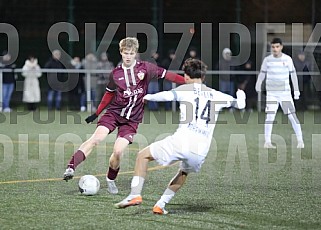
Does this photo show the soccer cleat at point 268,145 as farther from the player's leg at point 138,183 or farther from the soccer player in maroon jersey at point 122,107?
the player's leg at point 138,183

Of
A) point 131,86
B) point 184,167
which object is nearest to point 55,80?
point 131,86

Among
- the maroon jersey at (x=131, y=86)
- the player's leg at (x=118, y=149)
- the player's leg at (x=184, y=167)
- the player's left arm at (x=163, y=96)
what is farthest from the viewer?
the maroon jersey at (x=131, y=86)

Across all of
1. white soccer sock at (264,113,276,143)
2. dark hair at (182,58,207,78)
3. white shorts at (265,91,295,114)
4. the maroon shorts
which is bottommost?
white soccer sock at (264,113,276,143)

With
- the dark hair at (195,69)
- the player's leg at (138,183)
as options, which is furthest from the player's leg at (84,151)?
the dark hair at (195,69)

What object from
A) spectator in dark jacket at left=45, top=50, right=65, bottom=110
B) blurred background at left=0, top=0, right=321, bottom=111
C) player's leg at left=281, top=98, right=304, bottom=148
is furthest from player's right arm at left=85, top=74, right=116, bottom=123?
blurred background at left=0, top=0, right=321, bottom=111

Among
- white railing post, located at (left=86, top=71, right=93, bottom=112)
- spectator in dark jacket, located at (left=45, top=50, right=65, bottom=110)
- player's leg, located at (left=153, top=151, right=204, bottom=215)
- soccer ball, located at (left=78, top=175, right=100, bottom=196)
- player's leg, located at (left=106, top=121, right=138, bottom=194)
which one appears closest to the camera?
player's leg, located at (left=153, top=151, right=204, bottom=215)

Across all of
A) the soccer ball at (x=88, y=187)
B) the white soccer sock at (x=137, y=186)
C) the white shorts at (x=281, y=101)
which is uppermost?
the white shorts at (x=281, y=101)

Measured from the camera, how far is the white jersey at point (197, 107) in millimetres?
8062

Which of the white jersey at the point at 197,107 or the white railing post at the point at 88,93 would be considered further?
the white railing post at the point at 88,93

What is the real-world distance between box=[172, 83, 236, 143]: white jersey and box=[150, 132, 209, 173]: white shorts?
10 centimetres

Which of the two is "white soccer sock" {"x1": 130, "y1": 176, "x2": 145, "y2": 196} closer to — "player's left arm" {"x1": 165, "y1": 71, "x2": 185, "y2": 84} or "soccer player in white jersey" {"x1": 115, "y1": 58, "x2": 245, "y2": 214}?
"soccer player in white jersey" {"x1": 115, "y1": 58, "x2": 245, "y2": 214}

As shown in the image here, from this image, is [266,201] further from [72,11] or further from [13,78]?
[72,11]

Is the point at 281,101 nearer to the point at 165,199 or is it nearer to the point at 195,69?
the point at 195,69

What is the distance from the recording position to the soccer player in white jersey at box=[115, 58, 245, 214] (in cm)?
802
